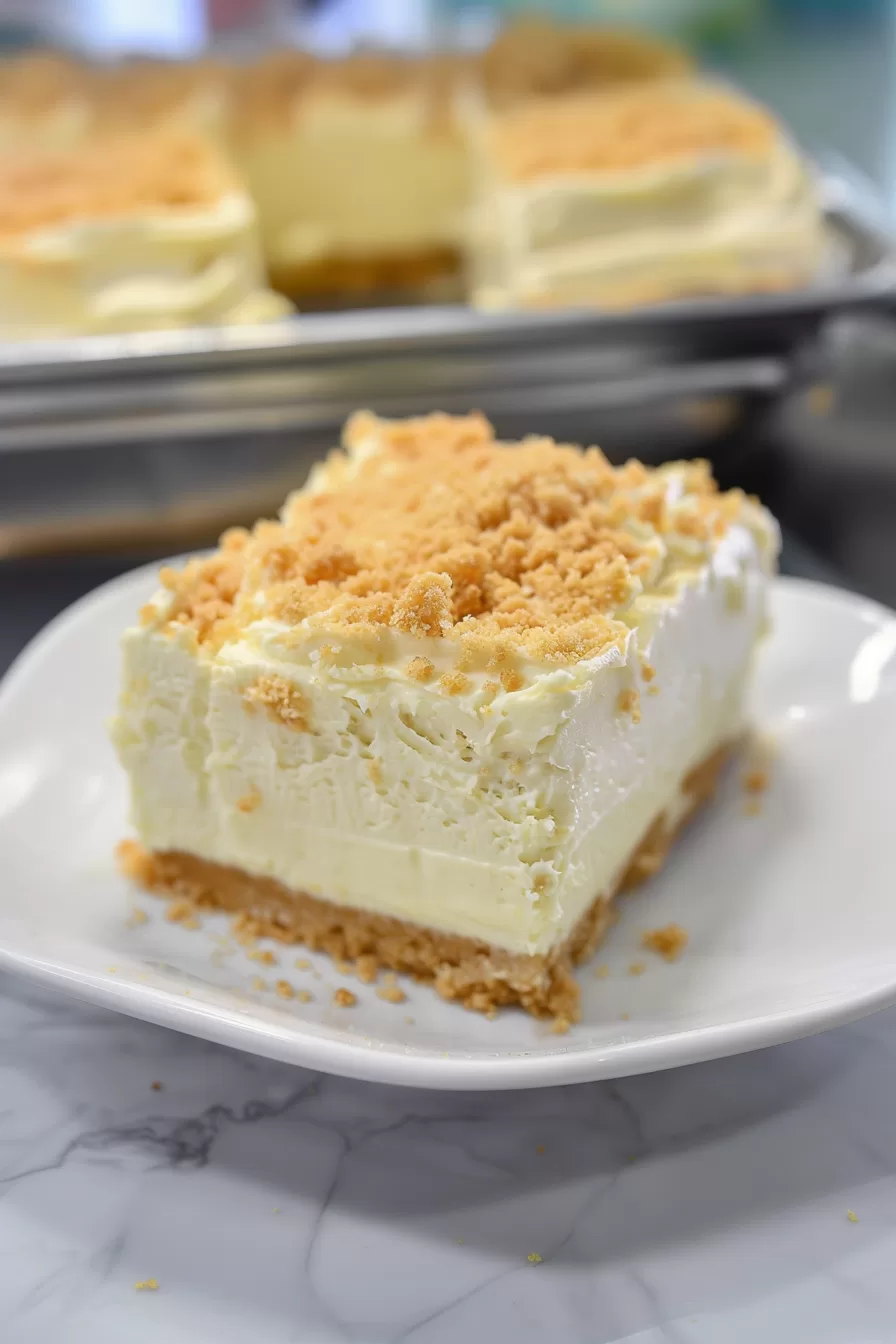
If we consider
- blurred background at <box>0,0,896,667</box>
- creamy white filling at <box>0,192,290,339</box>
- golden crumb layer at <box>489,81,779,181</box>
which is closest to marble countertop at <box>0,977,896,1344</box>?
blurred background at <box>0,0,896,667</box>

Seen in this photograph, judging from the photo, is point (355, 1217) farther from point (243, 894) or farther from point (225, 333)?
point (225, 333)

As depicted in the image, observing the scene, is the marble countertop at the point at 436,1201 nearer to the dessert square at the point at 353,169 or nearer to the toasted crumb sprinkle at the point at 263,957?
the toasted crumb sprinkle at the point at 263,957

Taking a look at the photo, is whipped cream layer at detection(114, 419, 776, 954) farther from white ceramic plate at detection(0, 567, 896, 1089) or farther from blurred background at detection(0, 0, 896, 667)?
blurred background at detection(0, 0, 896, 667)

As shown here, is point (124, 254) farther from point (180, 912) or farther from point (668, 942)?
point (668, 942)

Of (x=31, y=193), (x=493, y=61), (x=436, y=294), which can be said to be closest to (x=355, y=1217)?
(x=31, y=193)

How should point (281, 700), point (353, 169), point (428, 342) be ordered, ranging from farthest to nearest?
1. point (353, 169)
2. point (428, 342)
3. point (281, 700)

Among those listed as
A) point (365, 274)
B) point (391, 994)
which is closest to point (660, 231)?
point (365, 274)
